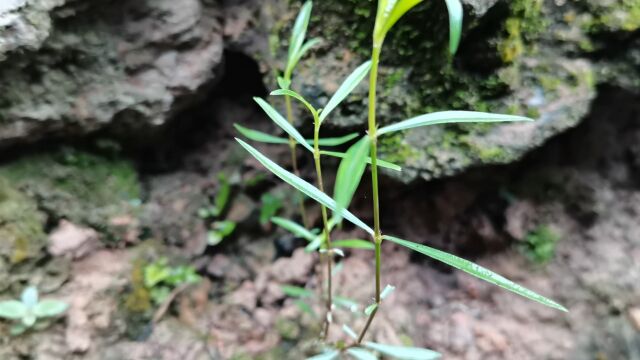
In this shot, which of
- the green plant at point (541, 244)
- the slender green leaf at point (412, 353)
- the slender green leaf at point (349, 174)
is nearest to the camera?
the slender green leaf at point (349, 174)

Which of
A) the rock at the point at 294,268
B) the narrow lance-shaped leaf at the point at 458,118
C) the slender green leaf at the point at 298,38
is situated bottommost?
the rock at the point at 294,268

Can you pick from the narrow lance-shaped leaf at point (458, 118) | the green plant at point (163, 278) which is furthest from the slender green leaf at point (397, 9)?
the green plant at point (163, 278)

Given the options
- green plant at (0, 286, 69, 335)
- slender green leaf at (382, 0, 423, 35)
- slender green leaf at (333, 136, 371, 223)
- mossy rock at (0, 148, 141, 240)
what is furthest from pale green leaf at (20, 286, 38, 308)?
slender green leaf at (382, 0, 423, 35)

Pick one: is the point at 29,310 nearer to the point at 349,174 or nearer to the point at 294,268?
the point at 294,268

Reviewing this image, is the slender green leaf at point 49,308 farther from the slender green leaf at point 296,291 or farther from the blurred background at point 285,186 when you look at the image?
the slender green leaf at point 296,291

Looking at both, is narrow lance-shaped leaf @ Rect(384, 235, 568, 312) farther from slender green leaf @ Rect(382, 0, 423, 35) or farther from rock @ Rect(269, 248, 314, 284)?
rock @ Rect(269, 248, 314, 284)

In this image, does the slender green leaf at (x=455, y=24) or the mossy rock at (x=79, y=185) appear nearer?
the slender green leaf at (x=455, y=24)

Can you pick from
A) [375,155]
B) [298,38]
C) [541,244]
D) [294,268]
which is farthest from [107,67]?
[541,244]
